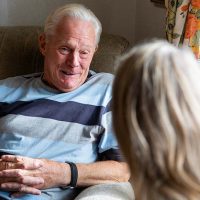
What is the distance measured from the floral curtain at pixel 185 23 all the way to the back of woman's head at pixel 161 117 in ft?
3.10

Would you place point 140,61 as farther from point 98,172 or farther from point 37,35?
point 37,35

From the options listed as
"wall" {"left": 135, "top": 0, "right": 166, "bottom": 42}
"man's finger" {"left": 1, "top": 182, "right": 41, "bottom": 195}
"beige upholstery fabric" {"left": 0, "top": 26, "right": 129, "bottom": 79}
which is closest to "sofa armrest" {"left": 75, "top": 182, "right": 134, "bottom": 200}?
"man's finger" {"left": 1, "top": 182, "right": 41, "bottom": 195}

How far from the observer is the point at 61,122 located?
1625mm

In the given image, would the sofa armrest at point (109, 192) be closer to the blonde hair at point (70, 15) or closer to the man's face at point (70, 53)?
the man's face at point (70, 53)

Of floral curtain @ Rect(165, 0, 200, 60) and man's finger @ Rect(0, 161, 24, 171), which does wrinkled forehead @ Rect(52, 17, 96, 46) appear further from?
man's finger @ Rect(0, 161, 24, 171)

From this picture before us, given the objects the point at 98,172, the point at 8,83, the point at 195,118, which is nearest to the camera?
the point at 195,118

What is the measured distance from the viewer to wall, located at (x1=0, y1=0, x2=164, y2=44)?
2.33 meters

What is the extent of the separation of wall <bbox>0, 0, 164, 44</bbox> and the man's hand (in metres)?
1.07

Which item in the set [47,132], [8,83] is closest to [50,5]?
[8,83]

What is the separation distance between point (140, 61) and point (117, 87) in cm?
6

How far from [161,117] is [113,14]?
1.93m

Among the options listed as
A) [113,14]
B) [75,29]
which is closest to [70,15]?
[75,29]

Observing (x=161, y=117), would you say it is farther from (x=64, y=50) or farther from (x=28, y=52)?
(x=28, y=52)

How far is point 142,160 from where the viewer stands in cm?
73
